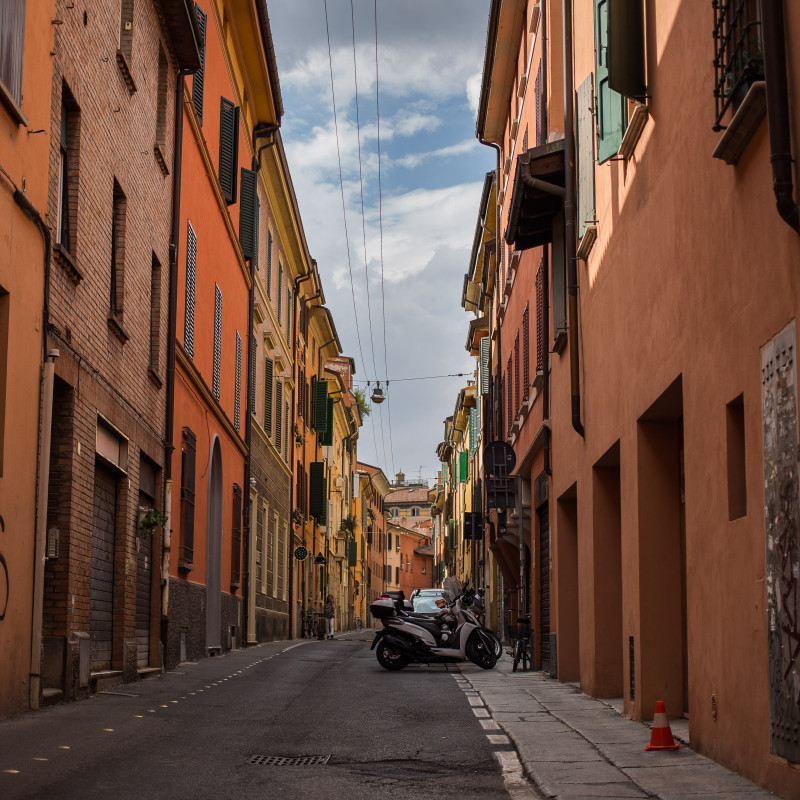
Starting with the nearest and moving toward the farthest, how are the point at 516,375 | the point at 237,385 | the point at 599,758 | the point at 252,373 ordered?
the point at 599,758
the point at 516,375
the point at 237,385
the point at 252,373

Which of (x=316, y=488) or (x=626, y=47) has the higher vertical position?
(x=626, y=47)

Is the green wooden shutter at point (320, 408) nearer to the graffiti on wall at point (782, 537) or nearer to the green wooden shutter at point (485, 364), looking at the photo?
the green wooden shutter at point (485, 364)

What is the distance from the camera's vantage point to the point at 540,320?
18172mm

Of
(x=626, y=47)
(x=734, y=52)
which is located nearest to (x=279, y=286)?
(x=626, y=47)

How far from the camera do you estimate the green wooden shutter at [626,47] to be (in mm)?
9531

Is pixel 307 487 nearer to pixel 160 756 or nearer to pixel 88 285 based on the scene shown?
pixel 88 285

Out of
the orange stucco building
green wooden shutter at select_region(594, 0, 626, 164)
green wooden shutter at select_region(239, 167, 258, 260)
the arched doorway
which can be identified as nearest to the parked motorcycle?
the orange stucco building

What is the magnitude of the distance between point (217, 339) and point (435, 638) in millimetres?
7216

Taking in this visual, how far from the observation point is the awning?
48.2 ft

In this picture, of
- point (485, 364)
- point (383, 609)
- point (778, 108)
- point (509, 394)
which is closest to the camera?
point (778, 108)

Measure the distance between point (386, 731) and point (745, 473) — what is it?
3740 millimetres

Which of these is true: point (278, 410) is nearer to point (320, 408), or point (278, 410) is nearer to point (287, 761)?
→ point (320, 408)

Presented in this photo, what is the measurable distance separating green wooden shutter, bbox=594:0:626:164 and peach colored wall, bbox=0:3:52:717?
486cm

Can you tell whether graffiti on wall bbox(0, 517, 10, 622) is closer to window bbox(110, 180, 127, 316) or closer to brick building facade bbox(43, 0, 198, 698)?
brick building facade bbox(43, 0, 198, 698)
